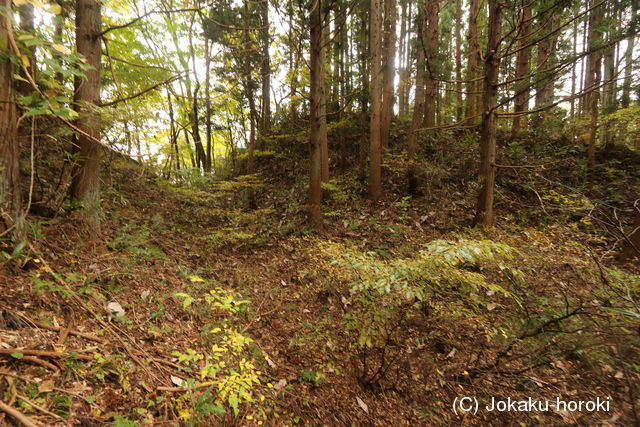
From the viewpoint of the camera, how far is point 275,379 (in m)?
3.46

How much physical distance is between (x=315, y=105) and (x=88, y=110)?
14.8 feet

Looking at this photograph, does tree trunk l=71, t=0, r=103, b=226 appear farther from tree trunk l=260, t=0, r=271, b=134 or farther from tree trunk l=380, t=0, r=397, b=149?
tree trunk l=380, t=0, r=397, b=149

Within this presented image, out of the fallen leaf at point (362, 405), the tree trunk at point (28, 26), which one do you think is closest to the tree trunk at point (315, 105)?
the fallen leaf at point (362, 405)

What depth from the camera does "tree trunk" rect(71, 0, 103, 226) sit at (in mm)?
3957

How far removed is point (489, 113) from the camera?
18.3 ft

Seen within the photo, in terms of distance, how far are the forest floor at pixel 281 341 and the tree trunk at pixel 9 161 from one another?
14.2 inches

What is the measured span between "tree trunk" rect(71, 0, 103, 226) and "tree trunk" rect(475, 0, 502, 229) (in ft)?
22.4

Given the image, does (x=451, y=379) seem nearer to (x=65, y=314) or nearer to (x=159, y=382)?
(x=159, y=382)

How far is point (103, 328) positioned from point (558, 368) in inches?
229

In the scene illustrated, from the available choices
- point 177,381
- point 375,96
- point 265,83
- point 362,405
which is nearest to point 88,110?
point 177,381

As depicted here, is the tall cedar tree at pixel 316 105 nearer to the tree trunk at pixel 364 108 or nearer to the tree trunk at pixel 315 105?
the tree trunk at pixel 315 105

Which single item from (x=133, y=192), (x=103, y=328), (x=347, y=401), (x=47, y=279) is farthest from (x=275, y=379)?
(x=133, y=192)

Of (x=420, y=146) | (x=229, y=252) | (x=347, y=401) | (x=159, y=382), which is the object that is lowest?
(x=347, y=401)

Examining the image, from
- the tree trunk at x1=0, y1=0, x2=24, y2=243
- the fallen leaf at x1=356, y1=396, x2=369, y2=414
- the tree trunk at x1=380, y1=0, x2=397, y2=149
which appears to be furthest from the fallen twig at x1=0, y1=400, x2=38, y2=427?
the tree trunk at x1=380, y1=0, x2=397, y2=149
